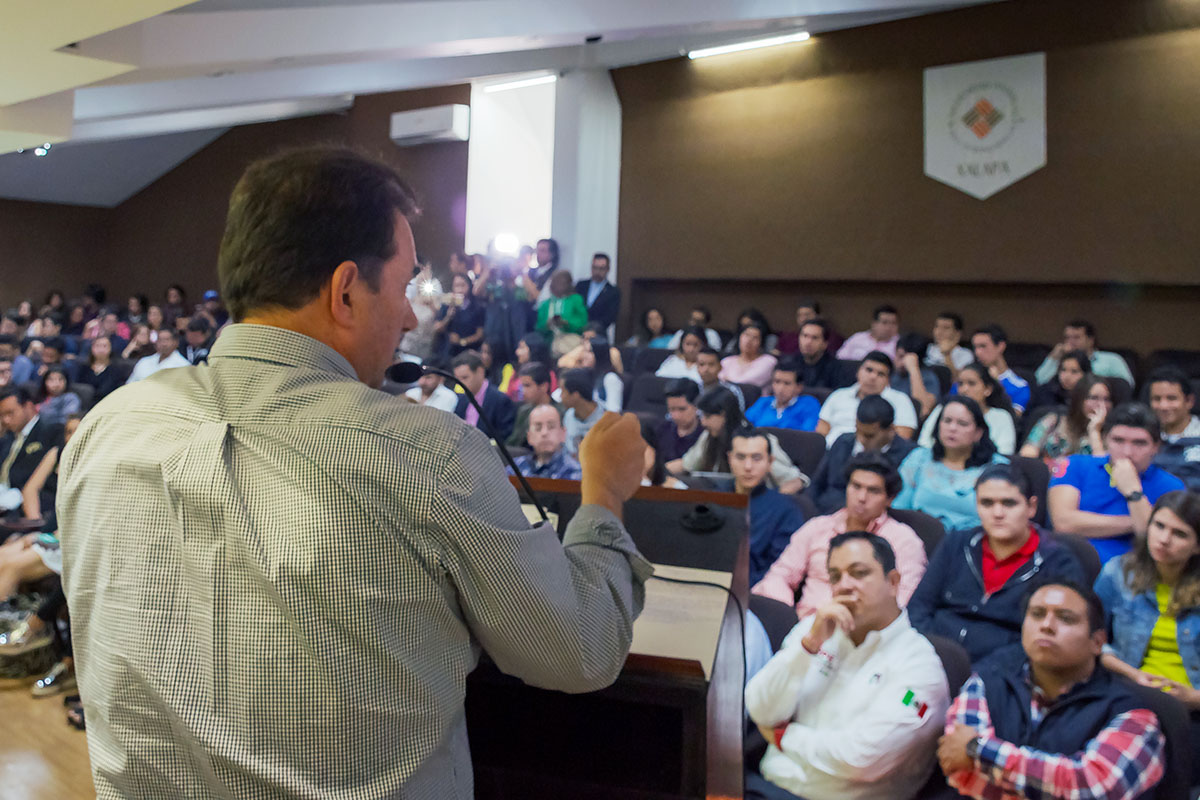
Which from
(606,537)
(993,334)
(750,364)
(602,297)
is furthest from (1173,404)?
(602,297)

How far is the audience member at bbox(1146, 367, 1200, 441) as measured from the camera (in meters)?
3.12

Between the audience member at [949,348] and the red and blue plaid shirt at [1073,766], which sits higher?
the audience member at [949,348]

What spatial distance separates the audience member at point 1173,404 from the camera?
3.12 metres

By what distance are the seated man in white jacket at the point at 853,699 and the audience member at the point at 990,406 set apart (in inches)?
68.9

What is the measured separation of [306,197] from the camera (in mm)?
748

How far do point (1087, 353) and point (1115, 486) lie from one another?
228 cm

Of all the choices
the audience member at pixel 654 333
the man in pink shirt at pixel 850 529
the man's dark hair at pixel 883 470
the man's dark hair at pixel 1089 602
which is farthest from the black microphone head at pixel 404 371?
the audience member at pixel 654 333

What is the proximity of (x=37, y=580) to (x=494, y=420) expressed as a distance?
198 cm

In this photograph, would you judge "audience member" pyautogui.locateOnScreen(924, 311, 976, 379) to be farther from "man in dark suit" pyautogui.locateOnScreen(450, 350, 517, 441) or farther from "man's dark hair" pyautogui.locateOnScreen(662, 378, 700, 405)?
"man in dark suit" pyautogui.locateOnScreen(450, 350, 517, 441)

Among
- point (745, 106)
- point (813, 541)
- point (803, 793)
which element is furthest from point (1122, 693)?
point (745, 106)

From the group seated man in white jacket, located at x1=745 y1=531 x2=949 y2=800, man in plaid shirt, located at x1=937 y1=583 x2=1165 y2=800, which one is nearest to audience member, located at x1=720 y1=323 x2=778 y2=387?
seated man in white jacket, located at x1=745 y1=531 x2=949 y2=800

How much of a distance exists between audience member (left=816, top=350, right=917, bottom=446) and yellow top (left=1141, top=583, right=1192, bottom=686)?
1680mm

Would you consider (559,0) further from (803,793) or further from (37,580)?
(803,793)

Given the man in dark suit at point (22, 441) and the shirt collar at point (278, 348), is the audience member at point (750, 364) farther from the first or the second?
the shirt collar at point (278, 348)
